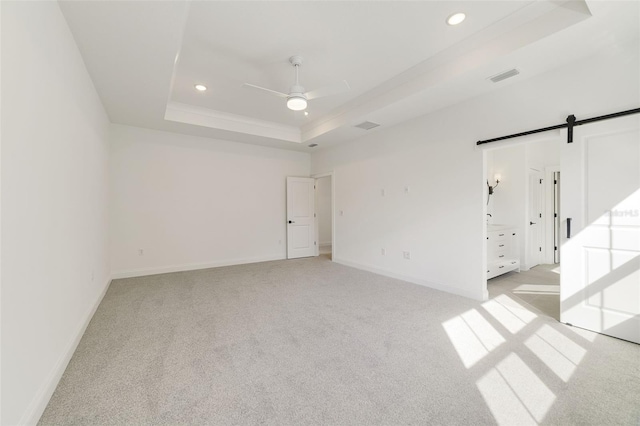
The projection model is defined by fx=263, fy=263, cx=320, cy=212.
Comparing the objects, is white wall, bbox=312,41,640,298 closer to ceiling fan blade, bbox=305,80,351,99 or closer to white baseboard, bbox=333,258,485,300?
white baseboard, bbox=333,258,485,300

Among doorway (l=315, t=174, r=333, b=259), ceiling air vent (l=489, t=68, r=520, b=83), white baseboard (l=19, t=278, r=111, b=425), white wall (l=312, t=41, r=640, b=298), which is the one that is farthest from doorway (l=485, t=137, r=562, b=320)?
white baseboard (l=19, t=278, r=111, b=425)

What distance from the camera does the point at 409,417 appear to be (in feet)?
5.16

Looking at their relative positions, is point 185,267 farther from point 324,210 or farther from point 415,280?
point 324,210

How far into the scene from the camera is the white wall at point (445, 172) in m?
2.65

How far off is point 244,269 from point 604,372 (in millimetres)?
5027

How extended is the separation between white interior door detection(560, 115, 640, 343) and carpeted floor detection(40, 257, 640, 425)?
256 millimetres

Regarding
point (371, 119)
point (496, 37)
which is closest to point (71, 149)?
point (371, 119)

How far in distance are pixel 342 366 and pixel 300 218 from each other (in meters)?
4.84

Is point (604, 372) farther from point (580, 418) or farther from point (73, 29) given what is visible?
point (73, 29)

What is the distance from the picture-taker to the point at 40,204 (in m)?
1.70

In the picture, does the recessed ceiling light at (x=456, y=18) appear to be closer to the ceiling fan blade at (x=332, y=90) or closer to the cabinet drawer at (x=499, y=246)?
the ceiling fan blade at (x=332, y=90)

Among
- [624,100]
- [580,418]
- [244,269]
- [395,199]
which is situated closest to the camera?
[580,418]

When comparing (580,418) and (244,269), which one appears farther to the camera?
(244,269)

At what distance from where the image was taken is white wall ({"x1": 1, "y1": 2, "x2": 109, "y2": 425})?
1345 millimetres
